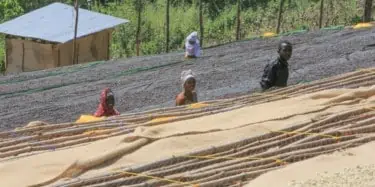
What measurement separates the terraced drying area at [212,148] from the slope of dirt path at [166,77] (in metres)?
3.70

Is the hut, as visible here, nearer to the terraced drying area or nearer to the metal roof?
the metal roof

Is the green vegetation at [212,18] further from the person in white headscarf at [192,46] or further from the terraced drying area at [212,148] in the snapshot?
the terraced drying area at [212,148]

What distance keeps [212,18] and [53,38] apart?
31.4 feet

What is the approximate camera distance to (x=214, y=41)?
24.4 metres

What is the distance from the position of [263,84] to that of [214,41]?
16029mm

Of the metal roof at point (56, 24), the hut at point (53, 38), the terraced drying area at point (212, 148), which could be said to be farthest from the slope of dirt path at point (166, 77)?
the hut at point (53, 38)

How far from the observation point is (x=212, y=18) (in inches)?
1113

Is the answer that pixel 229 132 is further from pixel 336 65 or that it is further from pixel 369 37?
pixel 369 37

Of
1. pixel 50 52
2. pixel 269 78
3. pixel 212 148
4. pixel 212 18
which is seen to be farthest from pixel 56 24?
pixel 212 148

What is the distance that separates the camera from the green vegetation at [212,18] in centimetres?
2349

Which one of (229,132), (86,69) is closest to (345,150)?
(229,132)

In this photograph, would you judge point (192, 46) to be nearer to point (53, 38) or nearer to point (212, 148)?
point (53, 38)

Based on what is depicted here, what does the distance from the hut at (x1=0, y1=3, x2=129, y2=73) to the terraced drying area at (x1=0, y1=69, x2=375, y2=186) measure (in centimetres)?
1337

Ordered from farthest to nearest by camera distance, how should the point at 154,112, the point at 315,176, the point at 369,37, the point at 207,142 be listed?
the point at 369,37 → the point at 154,112 → the point at 207,142 → the point at 315,176
